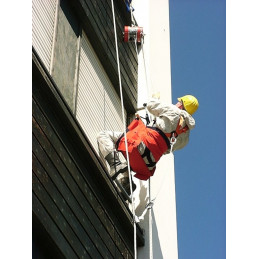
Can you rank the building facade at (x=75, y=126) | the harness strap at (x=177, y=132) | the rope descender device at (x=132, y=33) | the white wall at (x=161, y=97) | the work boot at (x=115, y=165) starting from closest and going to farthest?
the building facade at (x=75, y=126)
the work boot at (x=115, y=165)
the harness strap at (x=177, y=132)
the white wall at (x=161, y=97)
the rope descender device at (x=132, y=33)

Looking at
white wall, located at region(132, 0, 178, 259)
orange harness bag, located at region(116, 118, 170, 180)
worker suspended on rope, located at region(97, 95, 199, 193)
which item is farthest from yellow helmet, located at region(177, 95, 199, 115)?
white wall, located at region(132, 0, 178, 259)

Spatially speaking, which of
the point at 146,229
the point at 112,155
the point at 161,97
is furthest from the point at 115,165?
the point at 161,97

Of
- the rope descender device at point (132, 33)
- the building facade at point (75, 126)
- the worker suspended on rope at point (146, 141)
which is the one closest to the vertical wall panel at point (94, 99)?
the building facade at point (75, 126)

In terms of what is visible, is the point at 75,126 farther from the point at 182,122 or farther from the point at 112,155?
the point at 182,122

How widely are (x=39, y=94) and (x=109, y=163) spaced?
2.04 metres

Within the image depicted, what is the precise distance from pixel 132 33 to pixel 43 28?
322 centimetres

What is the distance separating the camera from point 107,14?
11.1 metres

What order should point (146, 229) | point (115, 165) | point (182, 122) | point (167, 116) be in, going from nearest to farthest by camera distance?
1. point (115, 165)
2. point (167, 116)
3. point (182, 122)
4. point (146, 229)

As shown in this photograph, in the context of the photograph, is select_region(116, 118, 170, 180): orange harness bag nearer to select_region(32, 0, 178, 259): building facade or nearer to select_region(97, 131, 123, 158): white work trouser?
select_region(97, 131, 123, 158): white work trouser

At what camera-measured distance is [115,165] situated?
30.1 feet

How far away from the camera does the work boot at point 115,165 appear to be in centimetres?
910

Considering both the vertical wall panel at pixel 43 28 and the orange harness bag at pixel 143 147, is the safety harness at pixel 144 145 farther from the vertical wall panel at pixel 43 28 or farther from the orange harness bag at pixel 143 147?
the vertical wall panel at pixel 43 28

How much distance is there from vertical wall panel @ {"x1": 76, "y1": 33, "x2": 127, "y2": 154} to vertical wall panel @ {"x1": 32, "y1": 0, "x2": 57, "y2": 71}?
0.79 meters

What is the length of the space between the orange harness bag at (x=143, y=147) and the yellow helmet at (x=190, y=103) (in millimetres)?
604
